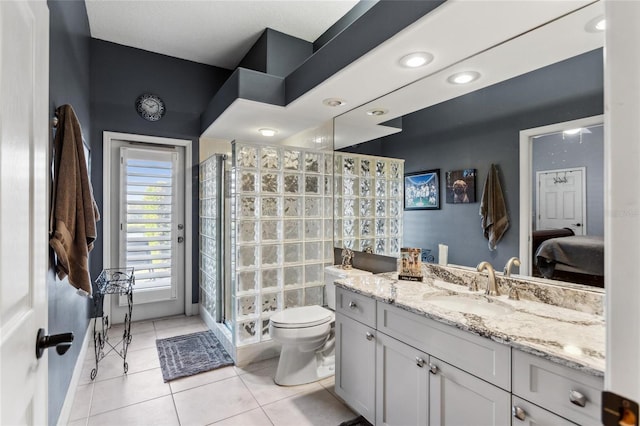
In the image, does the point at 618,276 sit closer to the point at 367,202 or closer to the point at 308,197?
the point at 367,202

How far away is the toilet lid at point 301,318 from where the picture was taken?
241cm

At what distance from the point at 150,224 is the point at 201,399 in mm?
2179

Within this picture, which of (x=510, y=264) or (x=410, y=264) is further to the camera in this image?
(x=410, y=264)

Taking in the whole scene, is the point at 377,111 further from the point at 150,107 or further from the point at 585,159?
the point at 150,107

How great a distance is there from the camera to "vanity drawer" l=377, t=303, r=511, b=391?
123 cm

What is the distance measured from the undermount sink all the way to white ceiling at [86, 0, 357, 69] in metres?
2.52

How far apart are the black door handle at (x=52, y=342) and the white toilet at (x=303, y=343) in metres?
1.64

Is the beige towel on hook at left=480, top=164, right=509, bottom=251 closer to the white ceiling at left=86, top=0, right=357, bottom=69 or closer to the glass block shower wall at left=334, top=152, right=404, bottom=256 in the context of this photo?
the glass block shower wall at left=334, top=152, right=404, bottom=256

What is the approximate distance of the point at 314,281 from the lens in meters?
3.16

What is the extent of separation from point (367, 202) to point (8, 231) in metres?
2.48

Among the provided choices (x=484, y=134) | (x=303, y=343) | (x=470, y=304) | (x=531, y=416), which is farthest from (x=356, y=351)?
(x=484, y=134)

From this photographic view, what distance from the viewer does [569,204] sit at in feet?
5.13

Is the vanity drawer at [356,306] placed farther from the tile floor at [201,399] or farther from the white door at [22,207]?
the white door at [22,207]

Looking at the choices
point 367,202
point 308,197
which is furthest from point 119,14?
point 367,202
